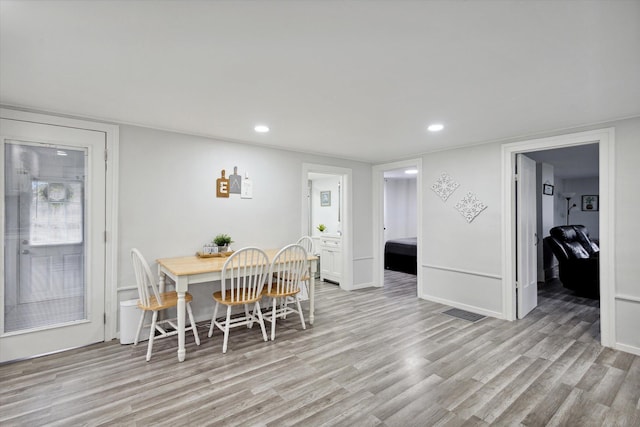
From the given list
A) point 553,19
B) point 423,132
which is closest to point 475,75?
point 553,19

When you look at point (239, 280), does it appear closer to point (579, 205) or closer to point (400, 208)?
point (400, 208)

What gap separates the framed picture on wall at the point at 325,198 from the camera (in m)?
6.14

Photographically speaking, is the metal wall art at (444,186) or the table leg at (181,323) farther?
the metal wall art at (444,186)

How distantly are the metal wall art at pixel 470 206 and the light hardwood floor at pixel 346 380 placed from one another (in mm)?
1444

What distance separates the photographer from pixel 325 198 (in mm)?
6238

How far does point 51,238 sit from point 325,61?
9.87 ft

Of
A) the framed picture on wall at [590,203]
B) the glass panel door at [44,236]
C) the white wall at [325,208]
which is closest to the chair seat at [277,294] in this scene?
the glass panel door at [44,236]

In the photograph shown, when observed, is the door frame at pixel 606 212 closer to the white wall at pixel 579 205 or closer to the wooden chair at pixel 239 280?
the wooden chair at pixel 239 280

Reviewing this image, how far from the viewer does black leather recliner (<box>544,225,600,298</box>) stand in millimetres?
4730

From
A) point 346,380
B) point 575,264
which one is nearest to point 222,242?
point 346,380

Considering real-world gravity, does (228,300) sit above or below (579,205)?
below

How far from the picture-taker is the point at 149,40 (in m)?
1.68

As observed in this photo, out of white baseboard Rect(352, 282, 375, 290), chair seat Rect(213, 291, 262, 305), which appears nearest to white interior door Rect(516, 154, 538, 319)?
white baseboard Rect(352, 282, 375, 290)

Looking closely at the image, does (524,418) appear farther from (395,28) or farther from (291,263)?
(395,28)
